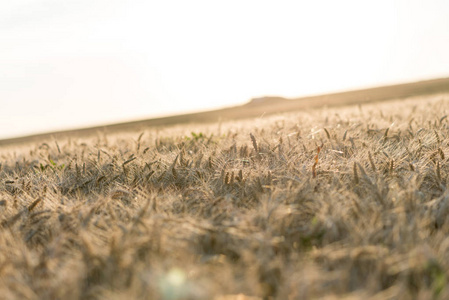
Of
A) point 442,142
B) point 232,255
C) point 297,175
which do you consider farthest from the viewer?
point 442,142

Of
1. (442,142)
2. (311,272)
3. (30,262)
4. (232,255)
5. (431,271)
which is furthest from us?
(442,142)

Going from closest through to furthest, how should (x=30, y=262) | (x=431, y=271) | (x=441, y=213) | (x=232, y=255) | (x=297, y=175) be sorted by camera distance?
(x=431, y=271), (x=30, y=262), (x=232, y=255), (x=441, y=213), (x=297, y=175)

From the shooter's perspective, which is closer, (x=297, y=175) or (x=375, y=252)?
(x=375, y=252)

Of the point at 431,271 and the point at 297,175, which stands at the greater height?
the point at 297,175

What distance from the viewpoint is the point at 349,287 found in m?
1.16

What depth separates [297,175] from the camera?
89.4 inches

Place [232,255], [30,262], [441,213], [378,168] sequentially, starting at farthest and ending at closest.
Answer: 1. [378,168]
2. [441,213]
3. [232,255]
4. [30,262]

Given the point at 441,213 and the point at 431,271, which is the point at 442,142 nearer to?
the point at 441,213

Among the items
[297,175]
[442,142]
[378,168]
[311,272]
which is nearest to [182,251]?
[311,272]

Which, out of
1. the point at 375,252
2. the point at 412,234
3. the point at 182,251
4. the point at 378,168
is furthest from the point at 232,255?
the point at 378,168

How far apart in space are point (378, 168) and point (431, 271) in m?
1.34

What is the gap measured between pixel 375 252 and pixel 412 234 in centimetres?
25

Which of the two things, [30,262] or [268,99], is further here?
[268,99]

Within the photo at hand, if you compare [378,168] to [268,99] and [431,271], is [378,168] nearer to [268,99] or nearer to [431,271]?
[431,271]
